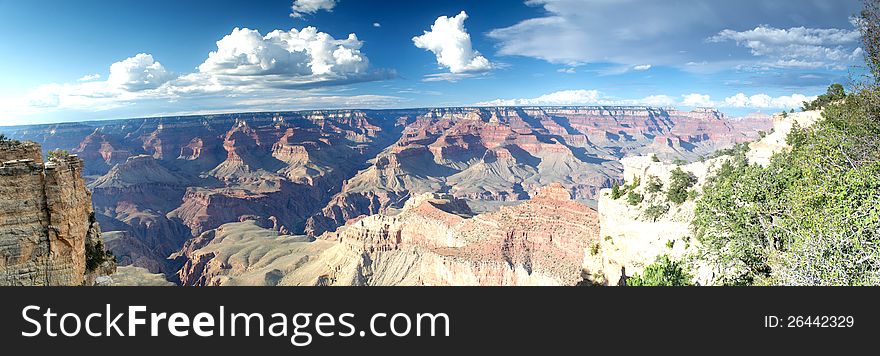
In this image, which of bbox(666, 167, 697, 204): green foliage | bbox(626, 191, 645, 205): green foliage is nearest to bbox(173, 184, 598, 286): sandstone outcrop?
bbox(626, 191, 645, 205): green foliage

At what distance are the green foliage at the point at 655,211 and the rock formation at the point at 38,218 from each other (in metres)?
36.1

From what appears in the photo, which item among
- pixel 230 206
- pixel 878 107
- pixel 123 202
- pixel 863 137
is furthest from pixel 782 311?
pixel 123 202

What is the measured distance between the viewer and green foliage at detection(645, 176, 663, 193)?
122ft

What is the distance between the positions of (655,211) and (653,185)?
16.7 ft

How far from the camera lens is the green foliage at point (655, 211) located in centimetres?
3308

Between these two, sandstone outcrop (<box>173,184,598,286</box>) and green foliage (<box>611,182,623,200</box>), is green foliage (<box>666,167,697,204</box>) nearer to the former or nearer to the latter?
green foliage (<box>611,182,623,200</box>)

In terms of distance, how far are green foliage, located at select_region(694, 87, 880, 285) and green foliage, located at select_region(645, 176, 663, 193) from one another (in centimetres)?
1728

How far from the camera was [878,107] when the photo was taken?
60.4ft

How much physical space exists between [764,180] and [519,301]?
14582 mm

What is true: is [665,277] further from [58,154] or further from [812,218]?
[58,154]

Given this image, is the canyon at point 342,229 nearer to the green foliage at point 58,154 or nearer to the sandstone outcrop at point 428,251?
the sandstone outcrop at point 428,251

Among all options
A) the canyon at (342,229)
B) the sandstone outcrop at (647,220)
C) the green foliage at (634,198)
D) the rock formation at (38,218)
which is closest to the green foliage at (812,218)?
the sandstone outcrop at (647,220)

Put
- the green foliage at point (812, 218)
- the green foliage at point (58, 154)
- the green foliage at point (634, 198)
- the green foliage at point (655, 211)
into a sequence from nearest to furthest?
the green foliage at point (812, 218), the green foliage at point (58, 154), the green foliage at point (655, 211), the green foliage at point (634, 198)

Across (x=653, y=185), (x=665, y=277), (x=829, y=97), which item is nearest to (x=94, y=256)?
(x=665, y=277)
